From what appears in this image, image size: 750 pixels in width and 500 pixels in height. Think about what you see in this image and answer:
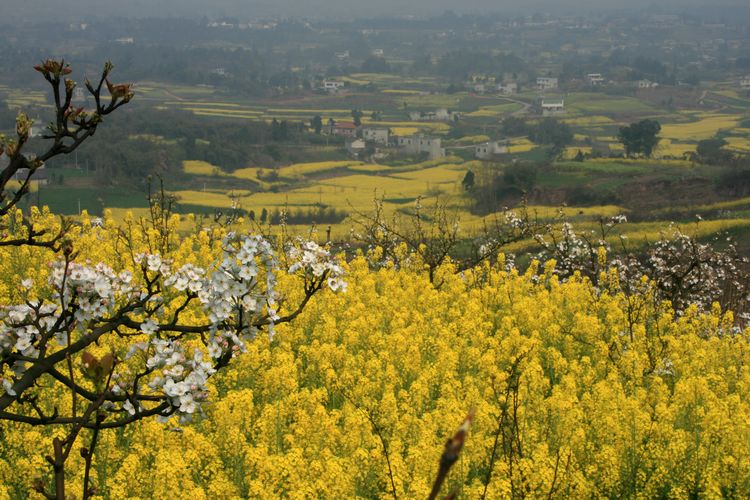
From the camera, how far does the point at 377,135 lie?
9519cm

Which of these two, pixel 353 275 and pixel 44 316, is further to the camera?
pixel 353 275

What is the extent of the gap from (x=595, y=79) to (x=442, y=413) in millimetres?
161628

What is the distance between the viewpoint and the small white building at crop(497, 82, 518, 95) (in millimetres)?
154137

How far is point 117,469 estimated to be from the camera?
22.1 feet

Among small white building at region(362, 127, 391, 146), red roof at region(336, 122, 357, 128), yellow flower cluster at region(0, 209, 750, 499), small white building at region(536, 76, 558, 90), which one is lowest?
small white building at region(362, 127, 391, 146)

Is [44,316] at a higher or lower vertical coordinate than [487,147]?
higher

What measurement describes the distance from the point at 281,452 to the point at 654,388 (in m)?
4.25

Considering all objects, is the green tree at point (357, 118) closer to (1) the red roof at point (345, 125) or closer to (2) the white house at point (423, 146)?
(1) the red roof at point (345, 125)

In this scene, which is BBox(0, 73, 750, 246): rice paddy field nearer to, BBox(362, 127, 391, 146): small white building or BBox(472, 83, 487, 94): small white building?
BBox(472, 83, 487, 94): small white building

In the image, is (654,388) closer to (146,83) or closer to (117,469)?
(117,469)

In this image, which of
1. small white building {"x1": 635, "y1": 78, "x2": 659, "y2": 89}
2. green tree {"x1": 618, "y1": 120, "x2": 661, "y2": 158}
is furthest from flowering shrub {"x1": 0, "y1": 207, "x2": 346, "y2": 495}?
small white building {"x1": 635, "y1": 78, "x2": 659, "y2": 89}

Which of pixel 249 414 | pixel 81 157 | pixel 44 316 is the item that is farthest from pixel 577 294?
pixel 81 157

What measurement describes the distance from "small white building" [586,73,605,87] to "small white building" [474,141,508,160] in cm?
7334

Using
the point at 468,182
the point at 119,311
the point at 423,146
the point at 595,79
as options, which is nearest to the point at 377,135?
the point at 423,146
